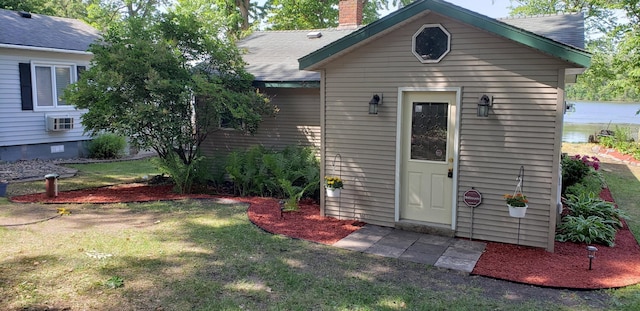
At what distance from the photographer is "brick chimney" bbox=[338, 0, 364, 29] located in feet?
42.4

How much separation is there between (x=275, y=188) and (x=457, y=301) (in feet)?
17.2

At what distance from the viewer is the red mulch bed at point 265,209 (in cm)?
677

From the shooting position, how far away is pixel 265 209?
800cm

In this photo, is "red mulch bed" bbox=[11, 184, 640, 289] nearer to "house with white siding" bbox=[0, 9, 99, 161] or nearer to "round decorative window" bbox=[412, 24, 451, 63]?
"round decorative window" bbox=[412, 24, 451, 63]

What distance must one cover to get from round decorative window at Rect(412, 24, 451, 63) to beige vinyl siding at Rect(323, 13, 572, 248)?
8 cm

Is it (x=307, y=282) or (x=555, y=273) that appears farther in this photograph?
(x=555, y=273)

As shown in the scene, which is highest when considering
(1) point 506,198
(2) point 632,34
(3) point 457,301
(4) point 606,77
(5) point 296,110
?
(2) point 632,34

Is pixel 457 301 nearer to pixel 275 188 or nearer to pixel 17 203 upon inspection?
pixel 275 188

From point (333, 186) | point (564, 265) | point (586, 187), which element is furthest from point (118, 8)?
point (564, 265)

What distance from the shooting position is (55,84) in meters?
13.5

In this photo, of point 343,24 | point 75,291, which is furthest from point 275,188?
point 343,24

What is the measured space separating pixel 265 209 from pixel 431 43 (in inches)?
154

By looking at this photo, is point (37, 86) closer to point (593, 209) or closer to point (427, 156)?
point (427, 156)

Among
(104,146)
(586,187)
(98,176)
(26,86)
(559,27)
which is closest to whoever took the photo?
(559,27)
